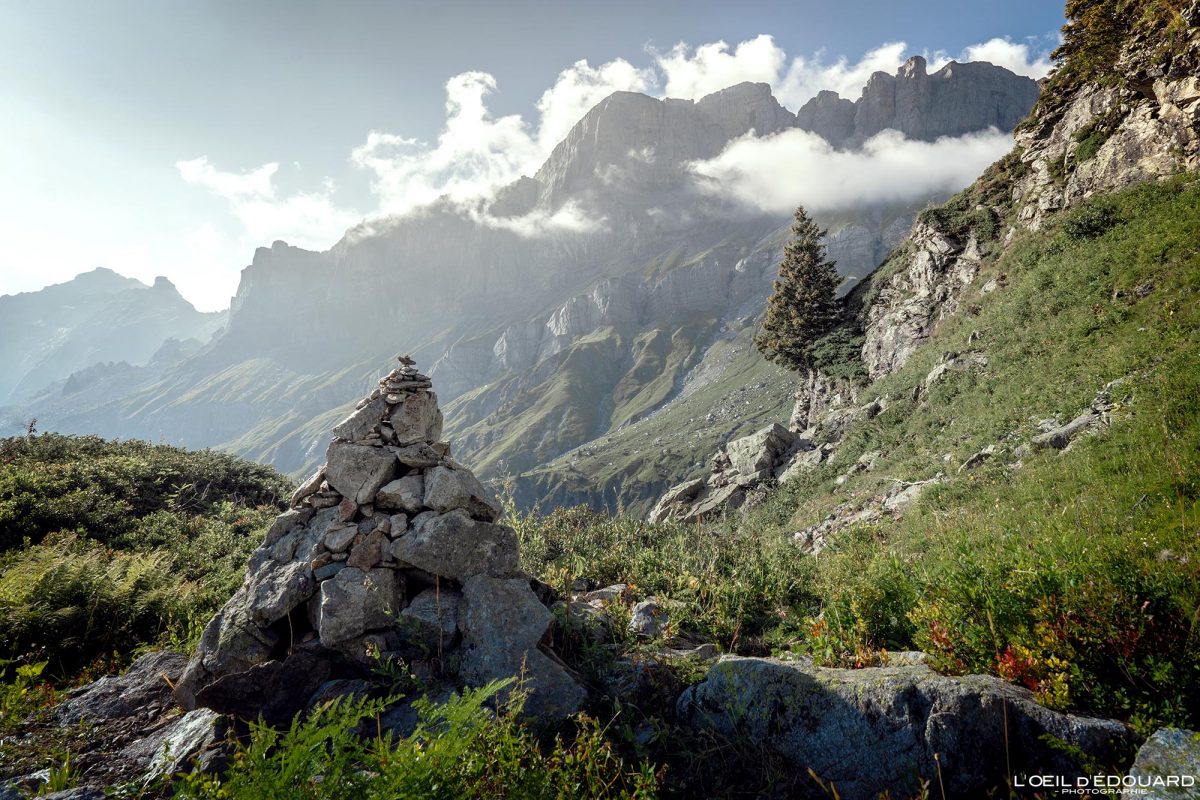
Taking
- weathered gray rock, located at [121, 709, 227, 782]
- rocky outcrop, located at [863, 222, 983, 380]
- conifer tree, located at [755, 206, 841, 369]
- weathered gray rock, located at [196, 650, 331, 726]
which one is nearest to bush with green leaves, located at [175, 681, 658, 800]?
weathered gray rock, located at [121, 709, 227, 782]

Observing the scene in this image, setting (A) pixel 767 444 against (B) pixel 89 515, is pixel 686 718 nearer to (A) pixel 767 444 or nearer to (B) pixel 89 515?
(B) pixel 89 515

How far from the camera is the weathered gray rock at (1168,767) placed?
318 centimetres

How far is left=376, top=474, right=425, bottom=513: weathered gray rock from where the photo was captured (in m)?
8.55

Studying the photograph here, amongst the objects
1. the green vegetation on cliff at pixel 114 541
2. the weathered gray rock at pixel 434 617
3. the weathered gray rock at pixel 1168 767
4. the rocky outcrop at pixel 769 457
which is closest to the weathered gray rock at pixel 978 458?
the rocky outcrop at pixel 769 457

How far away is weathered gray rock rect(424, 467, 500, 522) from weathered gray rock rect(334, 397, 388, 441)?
1.51 metres

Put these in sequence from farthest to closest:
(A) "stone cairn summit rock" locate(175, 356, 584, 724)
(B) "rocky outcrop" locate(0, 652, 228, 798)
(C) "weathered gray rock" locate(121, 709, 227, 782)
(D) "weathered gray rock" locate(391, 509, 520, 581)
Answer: (D) "weathered gray rock" locate(391, 509, 520, 581), (A) "stone cairn summit rock" locate(175, 356, 584, 724), (C) "weathered gray rock" locate(121, 709, 227, 782), (B) "rocky outcrop" locate(0, 652, 228, 798)

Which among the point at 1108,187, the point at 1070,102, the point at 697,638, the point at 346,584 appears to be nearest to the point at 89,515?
the point at 346,584

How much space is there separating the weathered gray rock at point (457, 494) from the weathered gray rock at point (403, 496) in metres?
0.15

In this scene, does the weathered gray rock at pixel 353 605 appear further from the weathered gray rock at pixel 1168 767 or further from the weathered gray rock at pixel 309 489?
the weathered gray rock at pixel 1168 767

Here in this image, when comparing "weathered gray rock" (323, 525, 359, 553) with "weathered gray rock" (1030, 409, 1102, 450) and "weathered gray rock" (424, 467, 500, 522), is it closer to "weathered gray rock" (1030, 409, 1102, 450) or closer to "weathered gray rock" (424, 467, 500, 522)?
"weathered gray rock" (424, 467, 500, 522)

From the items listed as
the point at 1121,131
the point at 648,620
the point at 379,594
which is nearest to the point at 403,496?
the point at 379,594

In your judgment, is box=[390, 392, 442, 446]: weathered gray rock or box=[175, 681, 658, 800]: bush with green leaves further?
box=[390, 392, 442, 446]: weathered gray rock

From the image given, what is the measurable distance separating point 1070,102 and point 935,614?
39057 mm

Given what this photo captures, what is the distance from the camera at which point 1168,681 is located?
3980 millimetres
